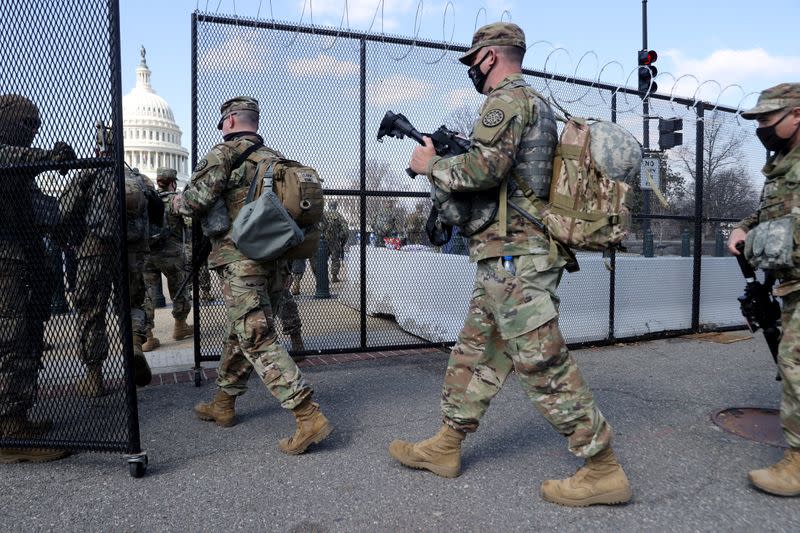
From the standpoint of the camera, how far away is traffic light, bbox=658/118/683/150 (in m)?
6.48

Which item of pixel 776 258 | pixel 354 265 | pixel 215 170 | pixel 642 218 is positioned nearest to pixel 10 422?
pixel 215 170

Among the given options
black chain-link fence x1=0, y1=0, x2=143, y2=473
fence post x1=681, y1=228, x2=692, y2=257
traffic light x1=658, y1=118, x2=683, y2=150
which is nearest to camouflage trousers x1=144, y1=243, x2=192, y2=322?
black chain-link fence x1=0, y1=0, x2=143, y2=473

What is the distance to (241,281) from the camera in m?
3.65

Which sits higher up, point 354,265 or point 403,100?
point 403,100

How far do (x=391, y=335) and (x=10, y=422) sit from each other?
348 cm

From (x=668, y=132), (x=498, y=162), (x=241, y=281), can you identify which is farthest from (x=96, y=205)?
(x=668, y=132)

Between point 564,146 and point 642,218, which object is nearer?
point 564,146

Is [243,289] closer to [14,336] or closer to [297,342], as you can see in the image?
[14,336]

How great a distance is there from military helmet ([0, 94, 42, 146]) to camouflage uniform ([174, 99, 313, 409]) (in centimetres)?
85

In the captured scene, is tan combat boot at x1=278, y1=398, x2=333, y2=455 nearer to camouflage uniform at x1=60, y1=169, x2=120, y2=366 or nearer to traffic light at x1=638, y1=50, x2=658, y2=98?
camouflage uniform at x1=60, y1=169, x2=120, y2=366

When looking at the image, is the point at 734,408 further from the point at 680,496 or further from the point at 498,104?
the point at 498,104

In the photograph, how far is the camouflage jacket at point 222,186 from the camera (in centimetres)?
362

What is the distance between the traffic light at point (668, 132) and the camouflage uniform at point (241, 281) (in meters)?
4.56

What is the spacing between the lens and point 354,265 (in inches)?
223
